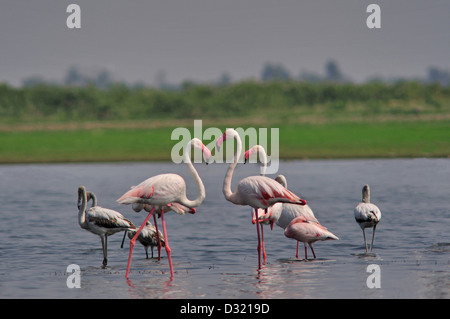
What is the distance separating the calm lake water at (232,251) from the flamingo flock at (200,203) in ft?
1.37

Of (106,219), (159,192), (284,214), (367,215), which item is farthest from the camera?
(284,214)

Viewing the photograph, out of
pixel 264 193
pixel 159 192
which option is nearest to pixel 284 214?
pixel 264 193

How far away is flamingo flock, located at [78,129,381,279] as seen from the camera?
37.0 ft

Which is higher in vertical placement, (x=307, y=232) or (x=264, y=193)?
(x=264, y=193)

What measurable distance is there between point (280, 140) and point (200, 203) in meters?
26.3

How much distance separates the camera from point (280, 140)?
37.3m

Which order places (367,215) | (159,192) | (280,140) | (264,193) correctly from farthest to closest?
1. (280,140)
2. (367,215)
3. (264,193)
4. (159,192)

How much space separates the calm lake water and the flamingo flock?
42 centimetres

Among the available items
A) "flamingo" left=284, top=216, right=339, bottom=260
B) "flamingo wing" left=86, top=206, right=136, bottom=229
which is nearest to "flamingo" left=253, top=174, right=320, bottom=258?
"flamingo" left=284, top=216, right=339, bottom=260

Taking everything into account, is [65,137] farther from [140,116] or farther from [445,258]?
[445,258]

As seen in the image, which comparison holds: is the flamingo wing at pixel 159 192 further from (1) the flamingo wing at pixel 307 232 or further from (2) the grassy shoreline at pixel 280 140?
(2) the grassy shoreline at pixel 280 140

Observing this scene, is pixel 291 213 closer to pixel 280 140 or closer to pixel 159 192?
pixel 159 192

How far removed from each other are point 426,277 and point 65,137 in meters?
31.8

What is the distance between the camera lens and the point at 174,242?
563 inches
